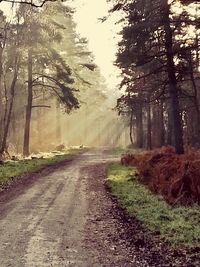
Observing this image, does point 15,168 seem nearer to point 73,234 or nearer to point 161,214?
point 161,214

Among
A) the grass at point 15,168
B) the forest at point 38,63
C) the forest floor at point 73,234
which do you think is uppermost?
the forest at point 38,63

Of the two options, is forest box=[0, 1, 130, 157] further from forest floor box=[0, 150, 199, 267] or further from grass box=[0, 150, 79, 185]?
forest floor box=[0, 150, 199, 267]

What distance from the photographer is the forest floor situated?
7.75 metres

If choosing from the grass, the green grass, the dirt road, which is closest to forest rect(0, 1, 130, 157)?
the grass

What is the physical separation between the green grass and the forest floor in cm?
30

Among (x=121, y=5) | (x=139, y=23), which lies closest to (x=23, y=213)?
(x=139, y=23)

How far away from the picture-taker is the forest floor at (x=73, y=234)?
7.75 metres

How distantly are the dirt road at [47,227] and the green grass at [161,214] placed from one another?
51.6 inches

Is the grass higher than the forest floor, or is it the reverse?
the grass

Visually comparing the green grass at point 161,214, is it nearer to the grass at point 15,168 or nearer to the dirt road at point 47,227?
the dirt road at point 47,227

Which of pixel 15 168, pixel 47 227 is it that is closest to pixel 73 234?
pixel 47 227

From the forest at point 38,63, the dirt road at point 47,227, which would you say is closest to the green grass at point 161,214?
the dirt road at point 47,227

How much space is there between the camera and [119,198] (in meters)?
14.1

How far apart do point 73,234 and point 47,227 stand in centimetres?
87
